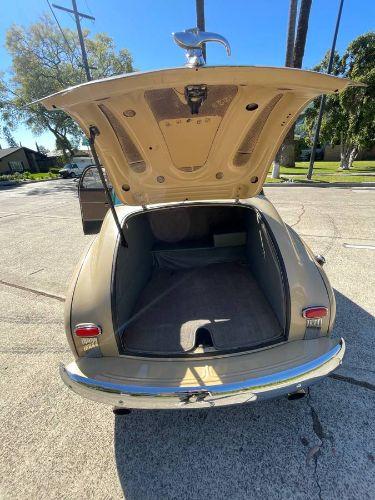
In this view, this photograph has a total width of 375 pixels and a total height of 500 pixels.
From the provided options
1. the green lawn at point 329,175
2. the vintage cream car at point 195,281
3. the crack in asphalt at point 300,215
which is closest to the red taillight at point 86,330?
the vintage cream car at point 195,281

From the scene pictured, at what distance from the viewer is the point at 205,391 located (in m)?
1.45

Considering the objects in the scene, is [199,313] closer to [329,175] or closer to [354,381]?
[354,381]

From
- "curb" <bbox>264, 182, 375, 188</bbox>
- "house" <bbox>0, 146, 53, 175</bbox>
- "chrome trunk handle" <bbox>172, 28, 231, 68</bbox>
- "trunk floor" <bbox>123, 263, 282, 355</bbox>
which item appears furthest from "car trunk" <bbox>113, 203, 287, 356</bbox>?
"house" <bbox>0, 146, 53, 175</bbox>

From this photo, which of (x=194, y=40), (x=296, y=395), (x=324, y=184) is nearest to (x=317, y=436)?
(x=296, y=395)

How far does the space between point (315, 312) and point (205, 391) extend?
0.91 meters

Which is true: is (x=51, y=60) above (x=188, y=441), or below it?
above

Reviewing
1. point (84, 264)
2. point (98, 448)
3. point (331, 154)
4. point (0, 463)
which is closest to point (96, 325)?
point (84, 264)

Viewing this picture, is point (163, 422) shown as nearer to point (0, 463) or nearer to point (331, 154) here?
point (0, 463)

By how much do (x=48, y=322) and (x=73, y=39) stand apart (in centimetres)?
2971

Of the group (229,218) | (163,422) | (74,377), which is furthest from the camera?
(229,218)

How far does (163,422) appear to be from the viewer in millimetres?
1854

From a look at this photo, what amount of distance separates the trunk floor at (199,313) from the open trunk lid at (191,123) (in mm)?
963

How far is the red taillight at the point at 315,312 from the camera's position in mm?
1754

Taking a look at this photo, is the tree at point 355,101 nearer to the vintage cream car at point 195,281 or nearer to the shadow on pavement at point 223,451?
the vintage cream car at point 195,281
